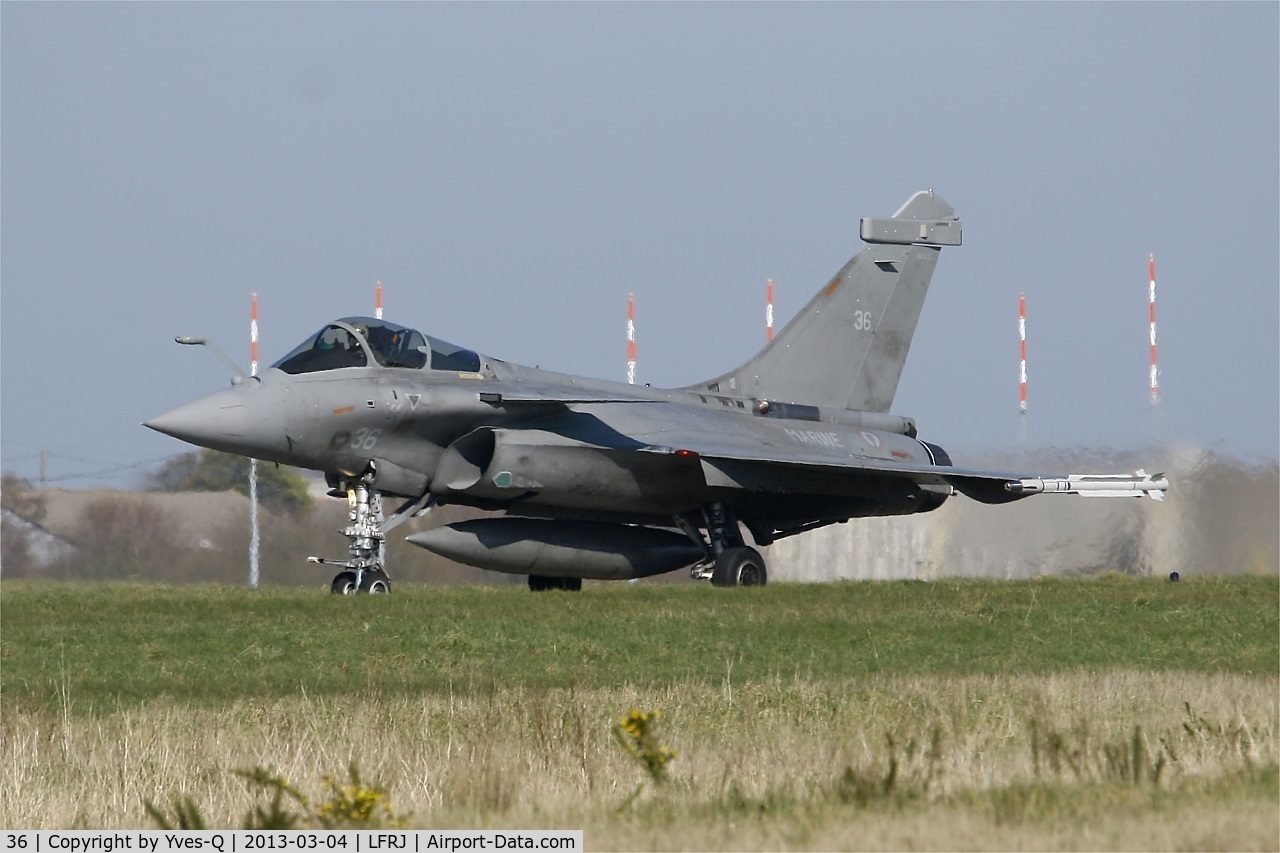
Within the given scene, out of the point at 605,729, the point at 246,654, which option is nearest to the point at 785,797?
the point at 605,729

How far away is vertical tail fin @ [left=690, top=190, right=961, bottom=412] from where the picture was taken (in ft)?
64.8

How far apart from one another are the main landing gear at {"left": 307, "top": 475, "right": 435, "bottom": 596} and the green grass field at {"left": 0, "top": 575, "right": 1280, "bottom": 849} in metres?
0.47

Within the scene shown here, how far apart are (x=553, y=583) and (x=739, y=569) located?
201 cm

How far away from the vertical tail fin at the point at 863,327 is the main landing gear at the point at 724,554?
6.60 feet

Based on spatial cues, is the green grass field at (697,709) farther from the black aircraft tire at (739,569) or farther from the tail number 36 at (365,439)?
the tail number 36 at (365,439)

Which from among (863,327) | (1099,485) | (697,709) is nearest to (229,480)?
(863,327)

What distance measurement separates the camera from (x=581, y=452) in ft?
54.6

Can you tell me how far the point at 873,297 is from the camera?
20312 mm

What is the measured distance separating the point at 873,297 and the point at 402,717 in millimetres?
12415

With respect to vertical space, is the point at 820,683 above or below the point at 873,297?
below

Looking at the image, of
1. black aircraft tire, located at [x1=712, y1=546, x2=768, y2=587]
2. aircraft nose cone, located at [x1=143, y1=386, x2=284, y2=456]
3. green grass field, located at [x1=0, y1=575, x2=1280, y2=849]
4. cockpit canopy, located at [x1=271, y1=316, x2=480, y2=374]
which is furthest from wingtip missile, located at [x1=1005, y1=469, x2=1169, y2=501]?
aircraft nose cone, located at [x1=143, y1=386, x2=284, y2=456]

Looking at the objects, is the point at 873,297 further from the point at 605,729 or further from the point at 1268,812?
the point at 1268,812

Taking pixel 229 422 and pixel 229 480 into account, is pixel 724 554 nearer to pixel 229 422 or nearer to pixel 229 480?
pixel 229 422

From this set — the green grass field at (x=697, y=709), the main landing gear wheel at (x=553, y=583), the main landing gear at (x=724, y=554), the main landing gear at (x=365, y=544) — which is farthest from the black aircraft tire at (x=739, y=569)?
the main landing gear at (x=365, y=544)
